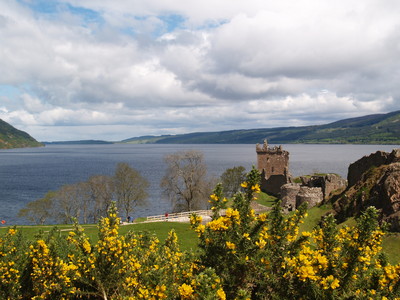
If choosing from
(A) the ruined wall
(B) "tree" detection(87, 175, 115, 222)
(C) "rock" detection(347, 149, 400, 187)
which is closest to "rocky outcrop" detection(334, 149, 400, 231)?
(C) "rock" detection(347, 149, 400, 187)

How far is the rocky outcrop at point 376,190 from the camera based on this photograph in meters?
24.4

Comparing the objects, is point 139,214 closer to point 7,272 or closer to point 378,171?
point 378,171

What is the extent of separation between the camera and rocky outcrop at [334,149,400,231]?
24422mm

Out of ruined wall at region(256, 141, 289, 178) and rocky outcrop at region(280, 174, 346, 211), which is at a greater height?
ruined wall at region(256, 141, 289, 178)

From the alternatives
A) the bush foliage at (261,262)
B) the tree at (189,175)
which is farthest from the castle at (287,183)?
the bush foliage at (261,262)

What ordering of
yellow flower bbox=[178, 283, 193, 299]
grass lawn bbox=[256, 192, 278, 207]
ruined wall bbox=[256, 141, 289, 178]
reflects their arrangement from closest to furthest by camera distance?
yellow flower bbox=[178, 283, 193, 299] → grass lawn bbox=[256, 192, 278, 207] → ruined wall bbox=[256, 141, 289, 178]

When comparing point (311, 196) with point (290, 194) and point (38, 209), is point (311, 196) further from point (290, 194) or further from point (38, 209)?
point (38, 209)

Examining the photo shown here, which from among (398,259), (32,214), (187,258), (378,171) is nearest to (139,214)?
(32,214)

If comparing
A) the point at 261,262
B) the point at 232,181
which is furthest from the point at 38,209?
the point at 261,262

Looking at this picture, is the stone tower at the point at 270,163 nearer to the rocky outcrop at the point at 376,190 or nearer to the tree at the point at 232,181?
the tree at the point at 232,181

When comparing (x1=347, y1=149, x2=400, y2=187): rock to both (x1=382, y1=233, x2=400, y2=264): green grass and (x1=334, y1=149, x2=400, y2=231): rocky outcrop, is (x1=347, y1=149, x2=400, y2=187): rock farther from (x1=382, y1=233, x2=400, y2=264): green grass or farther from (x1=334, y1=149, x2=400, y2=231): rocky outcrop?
(x1=382, y1=233, x2=400, y2=264): green grass

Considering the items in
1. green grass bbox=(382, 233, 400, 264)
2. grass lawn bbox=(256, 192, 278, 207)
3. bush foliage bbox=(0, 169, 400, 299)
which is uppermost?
bush foliage bbox=(0, 169, 400, 299)

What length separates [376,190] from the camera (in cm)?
2692

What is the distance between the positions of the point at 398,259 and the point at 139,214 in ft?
179
